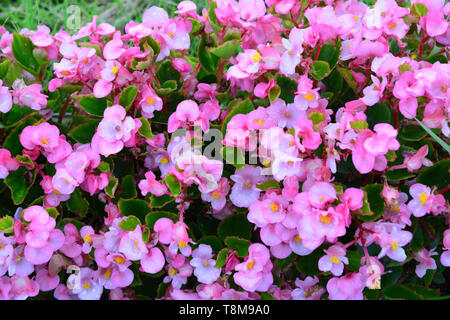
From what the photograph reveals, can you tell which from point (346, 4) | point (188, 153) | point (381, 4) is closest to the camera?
point (188, 153)

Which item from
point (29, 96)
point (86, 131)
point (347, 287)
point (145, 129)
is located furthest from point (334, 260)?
point (29, 96)

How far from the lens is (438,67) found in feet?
2.60

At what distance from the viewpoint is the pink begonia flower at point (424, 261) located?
86 cm

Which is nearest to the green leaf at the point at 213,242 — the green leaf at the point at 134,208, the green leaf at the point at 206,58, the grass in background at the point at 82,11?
the green leaf at the point at 134,208

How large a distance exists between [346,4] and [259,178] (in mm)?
403

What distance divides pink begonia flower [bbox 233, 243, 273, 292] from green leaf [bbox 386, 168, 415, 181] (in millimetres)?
232

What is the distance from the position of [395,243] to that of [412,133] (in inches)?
7.5

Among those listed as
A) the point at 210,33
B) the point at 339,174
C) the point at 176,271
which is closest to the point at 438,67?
the point at 339,174

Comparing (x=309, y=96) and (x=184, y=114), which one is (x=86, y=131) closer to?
(x=184, y=114)

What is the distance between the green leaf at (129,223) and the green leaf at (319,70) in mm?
372

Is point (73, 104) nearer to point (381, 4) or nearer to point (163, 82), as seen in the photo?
point (163, 82)

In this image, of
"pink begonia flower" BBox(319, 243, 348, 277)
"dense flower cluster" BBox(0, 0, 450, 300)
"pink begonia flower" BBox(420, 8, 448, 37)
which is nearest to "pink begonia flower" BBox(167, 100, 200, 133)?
"dense flower cluster" BBox(0, 0, 450, 300)

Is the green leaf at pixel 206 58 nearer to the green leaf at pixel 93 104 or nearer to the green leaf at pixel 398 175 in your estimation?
the green leaf at pixel 93 104

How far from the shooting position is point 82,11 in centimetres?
198
